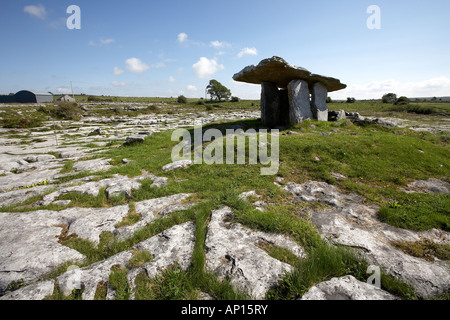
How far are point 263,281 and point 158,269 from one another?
74.4 inches

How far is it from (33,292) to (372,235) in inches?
262

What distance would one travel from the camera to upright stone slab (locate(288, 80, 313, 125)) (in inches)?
631

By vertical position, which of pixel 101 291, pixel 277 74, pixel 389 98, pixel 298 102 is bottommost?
pixel 101 291

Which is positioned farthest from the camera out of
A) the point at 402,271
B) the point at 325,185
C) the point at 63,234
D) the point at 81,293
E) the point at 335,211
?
the point at 325,185

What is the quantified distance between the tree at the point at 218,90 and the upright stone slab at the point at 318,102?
258 ft

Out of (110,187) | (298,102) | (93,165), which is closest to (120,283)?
(110,187)

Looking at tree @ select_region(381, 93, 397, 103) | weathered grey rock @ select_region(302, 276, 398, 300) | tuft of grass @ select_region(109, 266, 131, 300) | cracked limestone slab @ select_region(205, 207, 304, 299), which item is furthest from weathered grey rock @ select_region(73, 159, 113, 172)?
tree @ select_region(381, 93, 397, 103)

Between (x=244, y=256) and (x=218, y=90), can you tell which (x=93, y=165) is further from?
(x=218, y=90)

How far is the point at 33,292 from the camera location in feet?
10.2

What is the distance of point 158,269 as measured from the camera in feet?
11.9
